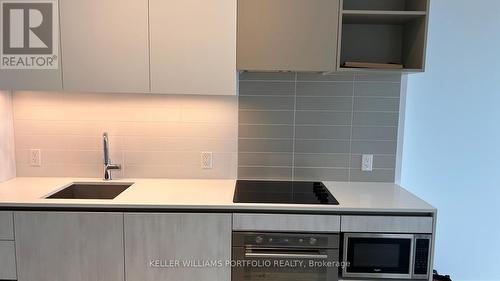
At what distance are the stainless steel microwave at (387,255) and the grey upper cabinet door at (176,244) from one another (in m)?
0.66

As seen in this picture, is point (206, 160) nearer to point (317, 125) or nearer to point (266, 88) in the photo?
point (266, 88)

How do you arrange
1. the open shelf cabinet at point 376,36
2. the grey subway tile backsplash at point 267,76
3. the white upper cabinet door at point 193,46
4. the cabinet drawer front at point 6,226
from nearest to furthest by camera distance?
1. the cabinet drawer front at point 6,226
2. the white upper cabinet door at point 193,46
3. the open shelf cabinet at point 376,36
4. the grey subway tile backsplash at point 267,76

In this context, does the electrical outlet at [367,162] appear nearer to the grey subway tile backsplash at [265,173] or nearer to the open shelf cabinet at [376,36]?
the grey subway tile backsplash at [265,173]

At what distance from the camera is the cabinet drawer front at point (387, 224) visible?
6.05 ft

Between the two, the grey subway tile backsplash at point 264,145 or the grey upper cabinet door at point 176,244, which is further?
the grey subway tile backsplash at point 264,145

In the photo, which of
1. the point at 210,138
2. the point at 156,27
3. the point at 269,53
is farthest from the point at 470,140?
the point at 156,27

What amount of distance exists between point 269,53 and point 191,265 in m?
1.25

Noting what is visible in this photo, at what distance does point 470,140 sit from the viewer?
2496mm

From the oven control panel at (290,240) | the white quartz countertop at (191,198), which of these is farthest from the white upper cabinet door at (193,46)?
the oven control panel at (290,240)

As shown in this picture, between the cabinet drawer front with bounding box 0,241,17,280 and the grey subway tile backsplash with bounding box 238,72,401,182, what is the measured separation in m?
1.37

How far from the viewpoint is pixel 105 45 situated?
1.96 metres

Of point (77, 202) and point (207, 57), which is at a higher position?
point (207, 57)

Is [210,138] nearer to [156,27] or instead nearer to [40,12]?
[156,27]

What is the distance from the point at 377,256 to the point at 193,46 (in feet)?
5.02
